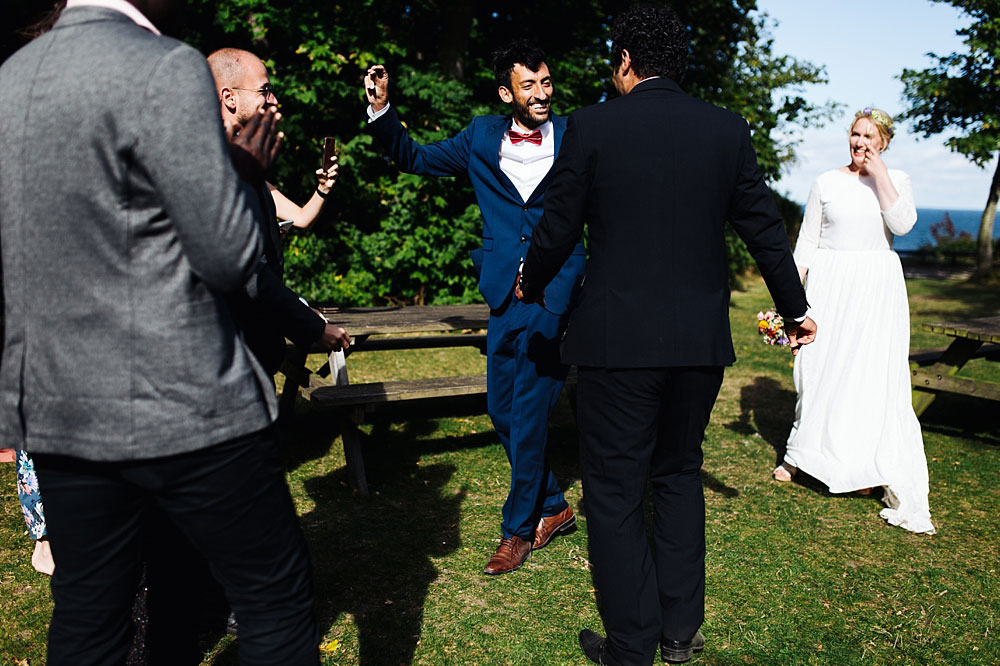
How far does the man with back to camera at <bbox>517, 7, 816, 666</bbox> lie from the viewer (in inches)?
112

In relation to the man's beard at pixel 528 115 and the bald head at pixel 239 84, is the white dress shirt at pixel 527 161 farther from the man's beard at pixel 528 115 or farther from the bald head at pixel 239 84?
the bald head at pixel 239 84

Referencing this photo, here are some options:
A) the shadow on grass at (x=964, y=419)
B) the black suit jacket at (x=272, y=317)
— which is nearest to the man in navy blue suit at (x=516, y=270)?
the black suit jacket at (x=272, y=317)

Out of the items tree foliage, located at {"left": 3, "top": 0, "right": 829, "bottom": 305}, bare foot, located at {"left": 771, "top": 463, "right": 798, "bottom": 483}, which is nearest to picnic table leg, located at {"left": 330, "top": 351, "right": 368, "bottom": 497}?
bare foot, located at {"left": 771, "top": 463, "right": 798, "bottom": 483}

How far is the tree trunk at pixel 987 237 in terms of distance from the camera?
71.5 feet

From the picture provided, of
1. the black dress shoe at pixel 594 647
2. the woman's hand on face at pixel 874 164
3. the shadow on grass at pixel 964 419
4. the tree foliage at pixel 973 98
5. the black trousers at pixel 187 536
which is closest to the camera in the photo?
the black trousers at pixel 187 536

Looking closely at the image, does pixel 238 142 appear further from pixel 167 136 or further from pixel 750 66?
pixel 750 66

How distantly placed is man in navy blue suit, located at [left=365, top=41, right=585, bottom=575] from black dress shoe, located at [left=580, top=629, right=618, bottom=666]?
0.73 m

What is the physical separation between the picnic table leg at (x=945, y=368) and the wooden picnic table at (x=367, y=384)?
11.2 ft

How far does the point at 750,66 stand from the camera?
15.5m

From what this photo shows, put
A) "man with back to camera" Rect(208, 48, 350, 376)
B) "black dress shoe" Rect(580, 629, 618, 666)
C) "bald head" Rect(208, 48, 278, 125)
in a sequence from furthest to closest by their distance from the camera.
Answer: "black dress shoe" Rect(580, 629, 618, 666), "bald head" Rect(208, 48, 278, 125), "man with back to camera" Rect(208, 48, 350, 376)

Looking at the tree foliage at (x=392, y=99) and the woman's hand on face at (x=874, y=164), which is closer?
the woman's hand on face at (x=874, y=164)

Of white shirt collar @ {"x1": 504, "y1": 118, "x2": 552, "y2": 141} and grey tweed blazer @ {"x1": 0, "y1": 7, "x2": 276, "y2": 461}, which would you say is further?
white shirt collar @ {"x1": 504, "y1": 118, "x2": 552, "y2": 141}

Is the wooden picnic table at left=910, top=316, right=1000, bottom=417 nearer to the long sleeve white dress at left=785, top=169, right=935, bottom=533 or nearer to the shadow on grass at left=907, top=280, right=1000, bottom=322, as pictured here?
the long sleeve white dress at left=785, top=169, right=935, bottom=533

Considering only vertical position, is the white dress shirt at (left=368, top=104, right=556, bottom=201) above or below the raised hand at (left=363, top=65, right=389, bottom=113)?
below
